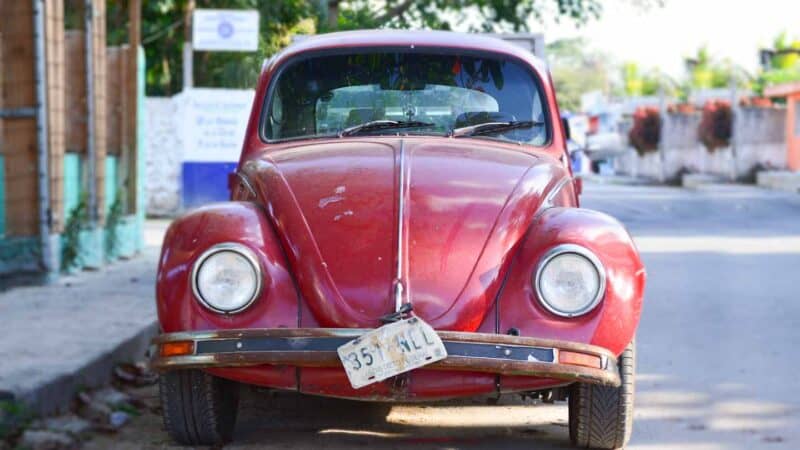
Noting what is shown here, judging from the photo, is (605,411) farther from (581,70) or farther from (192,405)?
(581,70)

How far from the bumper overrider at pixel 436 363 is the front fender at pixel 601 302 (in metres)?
0.10

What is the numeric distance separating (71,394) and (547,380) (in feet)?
7.73

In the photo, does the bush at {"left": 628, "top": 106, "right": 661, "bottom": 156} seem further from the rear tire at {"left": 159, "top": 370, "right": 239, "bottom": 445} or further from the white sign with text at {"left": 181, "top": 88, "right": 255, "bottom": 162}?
the rear tire at {"left": 159, "top": 370, "right": 239, "bottom": 445}

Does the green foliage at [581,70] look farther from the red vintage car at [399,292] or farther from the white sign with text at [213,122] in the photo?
the red vintage car at [399,292]

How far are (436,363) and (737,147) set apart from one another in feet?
114

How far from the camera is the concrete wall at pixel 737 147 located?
125 ft

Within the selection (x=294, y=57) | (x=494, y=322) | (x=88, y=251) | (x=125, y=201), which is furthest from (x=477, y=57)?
(x=125, y=201)

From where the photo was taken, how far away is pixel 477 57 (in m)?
6.41

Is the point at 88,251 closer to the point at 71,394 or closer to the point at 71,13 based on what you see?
the point at 71,13

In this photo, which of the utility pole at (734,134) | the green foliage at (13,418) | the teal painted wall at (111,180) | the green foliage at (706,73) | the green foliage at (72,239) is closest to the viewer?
the green foliage at (13,418)

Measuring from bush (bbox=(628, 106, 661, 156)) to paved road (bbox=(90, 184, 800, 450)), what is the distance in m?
37.5

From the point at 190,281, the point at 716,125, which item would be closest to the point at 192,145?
the point at 190,281

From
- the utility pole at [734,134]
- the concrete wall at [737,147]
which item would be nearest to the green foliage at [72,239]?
the utility pole at [734,134]

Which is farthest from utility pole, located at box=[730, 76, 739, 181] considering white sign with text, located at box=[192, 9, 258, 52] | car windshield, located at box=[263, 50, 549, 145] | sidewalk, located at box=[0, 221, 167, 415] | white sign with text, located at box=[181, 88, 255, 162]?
car windshield, located at box=[263, 50, 549, 145]
